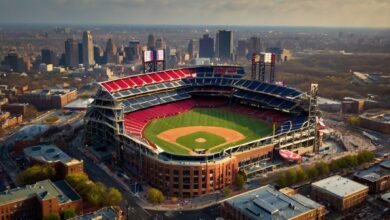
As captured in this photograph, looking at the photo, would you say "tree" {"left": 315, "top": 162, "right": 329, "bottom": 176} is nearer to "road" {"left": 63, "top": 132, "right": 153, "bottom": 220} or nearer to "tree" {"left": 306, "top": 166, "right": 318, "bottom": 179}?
"tree" {"left": 306, "top": 166, "right": 318, "bottom": 179}

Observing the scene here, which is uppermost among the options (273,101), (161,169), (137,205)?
(273,101)

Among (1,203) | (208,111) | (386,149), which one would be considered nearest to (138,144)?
(1,203)

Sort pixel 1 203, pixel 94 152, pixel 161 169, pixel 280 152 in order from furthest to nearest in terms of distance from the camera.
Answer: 1. pixel 94 152
2. pixel 280 152
3. pixel 161 169
4. pixel 1 203

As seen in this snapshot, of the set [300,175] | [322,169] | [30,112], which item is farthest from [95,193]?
[30,112]

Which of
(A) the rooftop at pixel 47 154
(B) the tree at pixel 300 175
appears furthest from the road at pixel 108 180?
(B) the tree at pixel 300 175

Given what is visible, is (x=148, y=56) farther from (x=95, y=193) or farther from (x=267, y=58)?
(x=95, y=193)

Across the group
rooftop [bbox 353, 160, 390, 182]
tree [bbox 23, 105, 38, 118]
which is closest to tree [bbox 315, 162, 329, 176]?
rooftop [bbox 353, 160, 390, 182]

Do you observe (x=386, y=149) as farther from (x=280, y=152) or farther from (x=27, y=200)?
(x=27, y=200)
